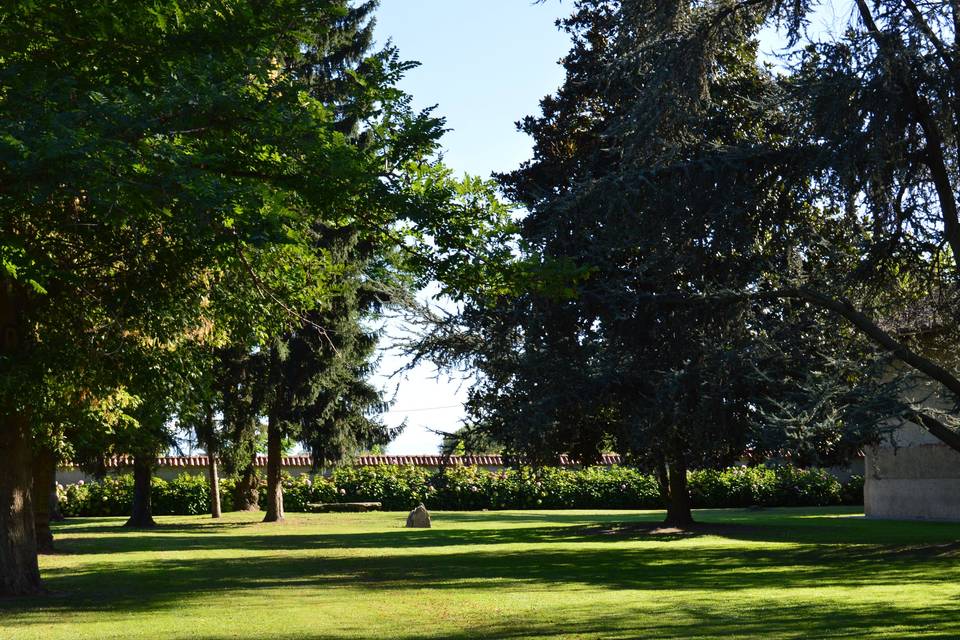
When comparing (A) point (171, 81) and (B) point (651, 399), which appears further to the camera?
(B) point (651, 399)

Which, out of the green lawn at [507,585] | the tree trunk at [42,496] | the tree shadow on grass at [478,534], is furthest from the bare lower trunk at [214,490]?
the tree trunk at [42,496]

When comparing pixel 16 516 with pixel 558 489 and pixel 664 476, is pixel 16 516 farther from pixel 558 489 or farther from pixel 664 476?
pixel 558 489

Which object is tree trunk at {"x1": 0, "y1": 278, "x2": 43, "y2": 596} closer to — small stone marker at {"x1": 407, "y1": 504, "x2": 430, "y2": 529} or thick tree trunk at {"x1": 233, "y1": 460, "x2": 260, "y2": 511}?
small stone marker at {"x1": 407, "y1": 504, "x2": 430, "y2": 529}

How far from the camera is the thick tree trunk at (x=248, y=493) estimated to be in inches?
1631

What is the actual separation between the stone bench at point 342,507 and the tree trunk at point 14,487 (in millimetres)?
27794

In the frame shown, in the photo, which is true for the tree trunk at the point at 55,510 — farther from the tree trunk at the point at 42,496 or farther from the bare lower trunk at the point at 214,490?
the tree trunk at the point at 42,496

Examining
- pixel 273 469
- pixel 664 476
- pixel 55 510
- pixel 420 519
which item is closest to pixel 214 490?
pixel 273 469

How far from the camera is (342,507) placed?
1678 inches

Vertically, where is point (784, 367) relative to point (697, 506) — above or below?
above

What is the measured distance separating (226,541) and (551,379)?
950 cm

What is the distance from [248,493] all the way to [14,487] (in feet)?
91.0

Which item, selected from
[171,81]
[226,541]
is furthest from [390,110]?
[226,541]

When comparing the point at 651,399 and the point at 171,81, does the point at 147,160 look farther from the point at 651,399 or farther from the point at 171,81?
the point at 651,399

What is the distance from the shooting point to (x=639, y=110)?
16141 mm
